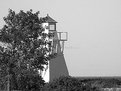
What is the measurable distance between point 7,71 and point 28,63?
6.02 feet

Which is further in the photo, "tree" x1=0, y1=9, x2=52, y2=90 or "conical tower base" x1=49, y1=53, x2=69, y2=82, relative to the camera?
"conical tower base" x1=49, y1=53, x2=69, y2=82

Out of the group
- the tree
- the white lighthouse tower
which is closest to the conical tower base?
the white lighthouse tower

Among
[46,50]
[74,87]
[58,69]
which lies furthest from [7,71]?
[58,69]

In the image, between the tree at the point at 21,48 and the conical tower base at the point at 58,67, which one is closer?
the tree at the point at 21,48

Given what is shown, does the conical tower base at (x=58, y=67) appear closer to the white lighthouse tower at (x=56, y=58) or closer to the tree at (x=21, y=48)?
the white lighthouse tower at (x=56, y=58)

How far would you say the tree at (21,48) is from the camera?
36.1 metres

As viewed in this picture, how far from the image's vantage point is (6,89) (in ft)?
127

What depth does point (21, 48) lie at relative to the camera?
3644 centimetres

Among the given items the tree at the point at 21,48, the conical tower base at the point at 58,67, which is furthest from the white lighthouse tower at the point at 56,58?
the tree at the point at 21,48

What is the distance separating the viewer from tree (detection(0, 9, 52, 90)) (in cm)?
3612

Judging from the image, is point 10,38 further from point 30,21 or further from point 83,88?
point 83,88

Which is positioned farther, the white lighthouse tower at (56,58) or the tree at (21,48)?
the white lighthouse tower at (56,58)

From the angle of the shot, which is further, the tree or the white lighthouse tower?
the white lighthouse tower

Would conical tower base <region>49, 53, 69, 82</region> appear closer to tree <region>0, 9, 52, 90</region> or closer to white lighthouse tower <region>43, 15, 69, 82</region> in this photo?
white lighthouse tower <region>43, 15, 69, 82</region>
